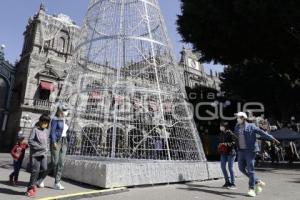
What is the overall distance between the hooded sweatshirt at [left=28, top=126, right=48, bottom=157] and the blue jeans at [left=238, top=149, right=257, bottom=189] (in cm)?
364

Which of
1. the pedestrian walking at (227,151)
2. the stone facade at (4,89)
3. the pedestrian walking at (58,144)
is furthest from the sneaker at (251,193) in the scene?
the stone facade at (4,89)

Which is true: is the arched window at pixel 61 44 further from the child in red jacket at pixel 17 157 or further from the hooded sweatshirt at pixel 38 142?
the hooded sweatshirt at pixel 38 142

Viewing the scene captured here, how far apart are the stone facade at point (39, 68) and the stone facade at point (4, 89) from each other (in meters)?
0.64

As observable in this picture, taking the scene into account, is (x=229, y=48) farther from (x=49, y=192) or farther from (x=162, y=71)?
(x=49, y=192)

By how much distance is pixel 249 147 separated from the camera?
584cm

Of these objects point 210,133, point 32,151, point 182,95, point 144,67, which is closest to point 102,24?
point 144,67

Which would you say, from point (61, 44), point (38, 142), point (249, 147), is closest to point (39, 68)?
point (61, 44)

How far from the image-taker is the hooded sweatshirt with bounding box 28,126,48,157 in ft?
16.9

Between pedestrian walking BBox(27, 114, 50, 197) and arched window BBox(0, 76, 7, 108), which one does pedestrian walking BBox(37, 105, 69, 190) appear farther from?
arched window BBox(0, 76, 7, 108)

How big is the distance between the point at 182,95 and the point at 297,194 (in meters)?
3.34

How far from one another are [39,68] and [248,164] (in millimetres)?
25767

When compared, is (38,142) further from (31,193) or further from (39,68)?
(39,68)

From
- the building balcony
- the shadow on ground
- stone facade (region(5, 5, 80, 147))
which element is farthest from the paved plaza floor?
stone facade (region(5, 5, 80, 147))

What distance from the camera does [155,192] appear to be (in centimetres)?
577
